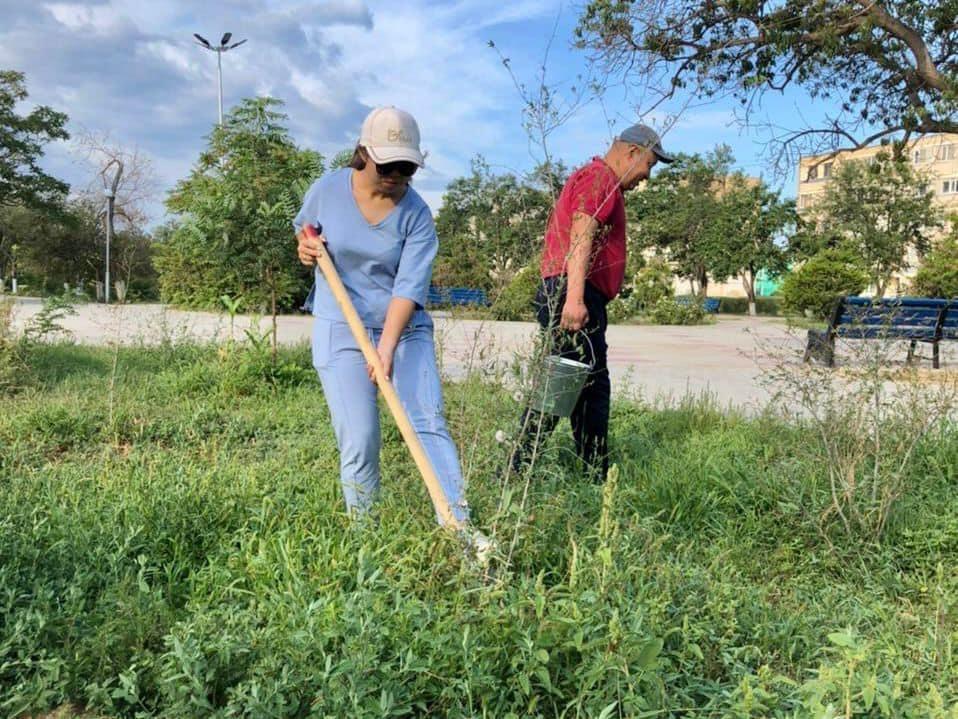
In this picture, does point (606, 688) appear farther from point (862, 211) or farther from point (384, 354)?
point (862, 211)

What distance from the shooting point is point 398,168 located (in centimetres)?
247

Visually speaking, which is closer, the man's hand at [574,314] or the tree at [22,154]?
the man's hand at [574,314]

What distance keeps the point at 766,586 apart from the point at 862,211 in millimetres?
35713

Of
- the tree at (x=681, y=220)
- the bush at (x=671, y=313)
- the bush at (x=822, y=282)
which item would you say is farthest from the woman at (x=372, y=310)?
the tree at (x=681, y=220)

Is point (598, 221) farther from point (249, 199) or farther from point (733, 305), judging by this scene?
point (733, 305)

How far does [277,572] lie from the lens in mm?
2273

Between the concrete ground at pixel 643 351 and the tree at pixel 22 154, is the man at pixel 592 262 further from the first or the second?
the tree at pixel 22 154

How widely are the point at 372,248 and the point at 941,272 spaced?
90.6 feet

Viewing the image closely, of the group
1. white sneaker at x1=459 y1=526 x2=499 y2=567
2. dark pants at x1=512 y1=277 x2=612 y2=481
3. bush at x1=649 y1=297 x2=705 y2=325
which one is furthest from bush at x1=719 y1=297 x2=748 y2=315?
white sneaker at x1=459 y1=526 x2=499 y2=567

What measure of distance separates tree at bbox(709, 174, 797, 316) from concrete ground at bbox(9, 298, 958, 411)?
20.5 meters

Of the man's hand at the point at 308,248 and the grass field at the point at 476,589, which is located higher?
the man's hand at the point at 308,248

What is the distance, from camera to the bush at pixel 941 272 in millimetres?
23062

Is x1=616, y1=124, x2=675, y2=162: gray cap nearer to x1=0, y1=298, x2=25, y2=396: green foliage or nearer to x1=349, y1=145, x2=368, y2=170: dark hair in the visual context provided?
x1=349, y1=145, x2=368, y2=170: dark hair

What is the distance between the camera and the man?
313cm
